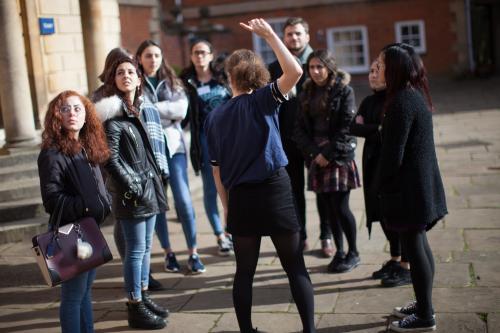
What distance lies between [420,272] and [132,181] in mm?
1943

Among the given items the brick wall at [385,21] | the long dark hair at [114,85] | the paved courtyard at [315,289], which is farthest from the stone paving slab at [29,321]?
the brick wall at [385,21]

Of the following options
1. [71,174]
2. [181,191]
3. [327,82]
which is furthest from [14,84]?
[71,174]

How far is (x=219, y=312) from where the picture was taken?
4953mm

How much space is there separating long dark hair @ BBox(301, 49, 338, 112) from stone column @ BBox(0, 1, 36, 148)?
167 inches

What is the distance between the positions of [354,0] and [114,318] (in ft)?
68.0

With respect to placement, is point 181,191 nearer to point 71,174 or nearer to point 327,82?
point 327,82

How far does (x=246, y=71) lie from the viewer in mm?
3924

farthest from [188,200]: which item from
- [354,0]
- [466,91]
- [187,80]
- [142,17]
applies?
[354,0]

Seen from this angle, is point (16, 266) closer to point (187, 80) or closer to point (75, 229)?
point (187, 80)

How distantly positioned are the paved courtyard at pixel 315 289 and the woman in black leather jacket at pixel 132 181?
0.85ft

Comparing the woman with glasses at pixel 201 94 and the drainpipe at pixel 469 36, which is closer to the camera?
the woman with glasses at pixel 201 94

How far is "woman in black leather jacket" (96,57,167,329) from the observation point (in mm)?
4633

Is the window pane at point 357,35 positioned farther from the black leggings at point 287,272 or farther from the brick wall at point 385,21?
the black leggings at point 287,272

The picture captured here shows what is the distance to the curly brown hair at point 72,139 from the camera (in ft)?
12.8
